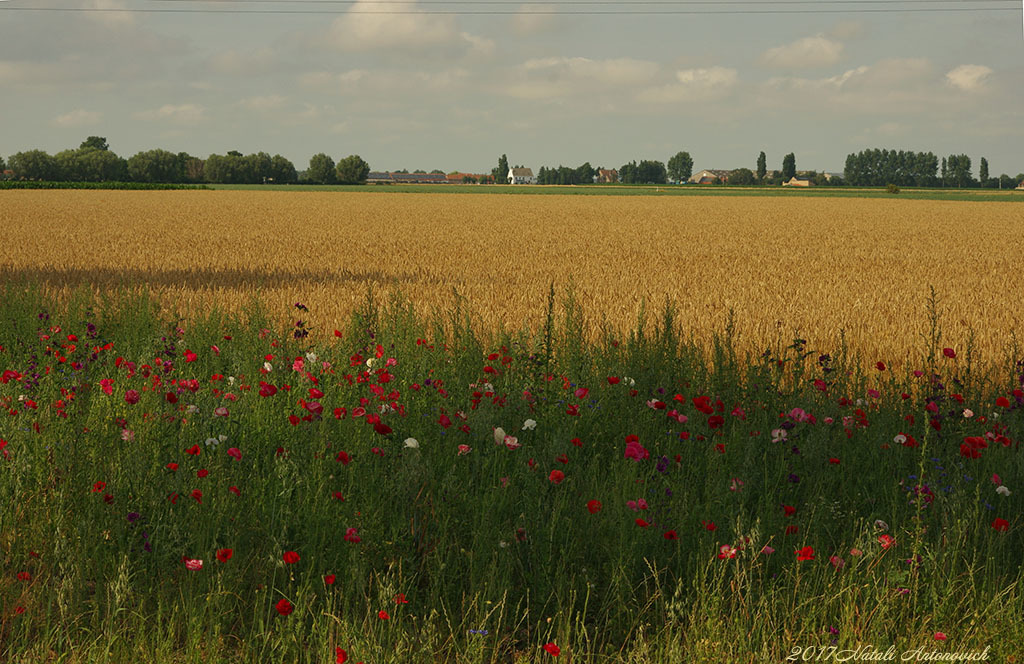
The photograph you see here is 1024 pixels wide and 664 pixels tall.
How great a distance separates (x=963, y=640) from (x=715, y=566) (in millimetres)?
897

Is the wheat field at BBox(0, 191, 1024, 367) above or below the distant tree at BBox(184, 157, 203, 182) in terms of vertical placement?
below

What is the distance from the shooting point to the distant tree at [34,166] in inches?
4545

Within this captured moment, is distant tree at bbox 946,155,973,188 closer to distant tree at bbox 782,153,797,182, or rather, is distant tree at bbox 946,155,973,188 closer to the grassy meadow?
distant tree at bbox 782,153,797,182

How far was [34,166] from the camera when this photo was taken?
115812 mm

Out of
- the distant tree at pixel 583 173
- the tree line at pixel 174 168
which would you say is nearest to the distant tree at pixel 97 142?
the tree line at pixel 174 168

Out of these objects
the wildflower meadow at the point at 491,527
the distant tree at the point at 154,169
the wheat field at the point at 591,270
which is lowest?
the wildflower meadow at the point at 491,527

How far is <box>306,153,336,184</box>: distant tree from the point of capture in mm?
140125

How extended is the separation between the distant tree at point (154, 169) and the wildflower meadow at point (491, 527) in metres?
126

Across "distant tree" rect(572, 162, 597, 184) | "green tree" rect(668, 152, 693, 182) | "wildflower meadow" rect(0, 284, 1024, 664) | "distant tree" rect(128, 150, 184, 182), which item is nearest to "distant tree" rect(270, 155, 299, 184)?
"distant tree" rect(128, 150, 184, 182)

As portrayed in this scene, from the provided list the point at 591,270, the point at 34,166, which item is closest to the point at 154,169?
the point at 34,166

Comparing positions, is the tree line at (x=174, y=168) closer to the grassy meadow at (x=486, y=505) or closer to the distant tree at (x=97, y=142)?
the distant tree at (x=97, y=142)

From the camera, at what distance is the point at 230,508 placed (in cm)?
357

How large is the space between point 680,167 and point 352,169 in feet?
282

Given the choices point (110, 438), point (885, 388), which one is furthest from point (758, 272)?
point (110, 438)
